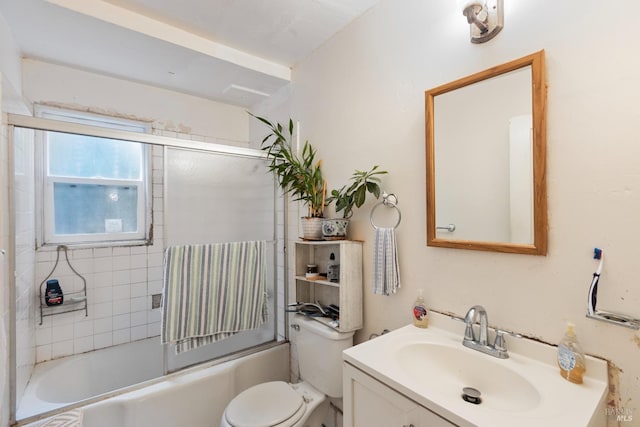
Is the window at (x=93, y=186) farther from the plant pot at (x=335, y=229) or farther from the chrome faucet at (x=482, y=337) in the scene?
the chrome faucet at (x=482, y=337)

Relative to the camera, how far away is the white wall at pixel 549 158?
840 millimetres

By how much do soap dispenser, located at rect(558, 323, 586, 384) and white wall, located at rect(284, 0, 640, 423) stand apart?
52 mm

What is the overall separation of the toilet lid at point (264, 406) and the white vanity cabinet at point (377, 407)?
1.64 feet

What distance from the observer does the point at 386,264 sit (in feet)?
4.50

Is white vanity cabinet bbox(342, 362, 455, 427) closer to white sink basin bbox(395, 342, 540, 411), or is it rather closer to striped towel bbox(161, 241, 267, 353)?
white sink basin bbox(395, 342, 540, 411)

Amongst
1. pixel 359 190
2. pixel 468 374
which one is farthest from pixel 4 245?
pixel 468 374

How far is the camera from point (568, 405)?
766 mm

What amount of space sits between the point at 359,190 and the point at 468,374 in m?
0.88

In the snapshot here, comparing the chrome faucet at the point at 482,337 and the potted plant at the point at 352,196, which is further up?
the potted plant at the point at 352,196

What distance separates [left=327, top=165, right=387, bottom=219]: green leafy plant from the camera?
1.47 m

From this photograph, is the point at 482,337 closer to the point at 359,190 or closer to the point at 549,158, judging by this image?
the point at 549,158

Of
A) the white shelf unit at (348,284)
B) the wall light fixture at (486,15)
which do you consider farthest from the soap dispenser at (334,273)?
the wall light fixture at (486,15)

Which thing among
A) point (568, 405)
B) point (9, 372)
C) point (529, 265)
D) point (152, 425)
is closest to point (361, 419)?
point (568, 405)

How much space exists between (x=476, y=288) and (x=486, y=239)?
198 millimetres
